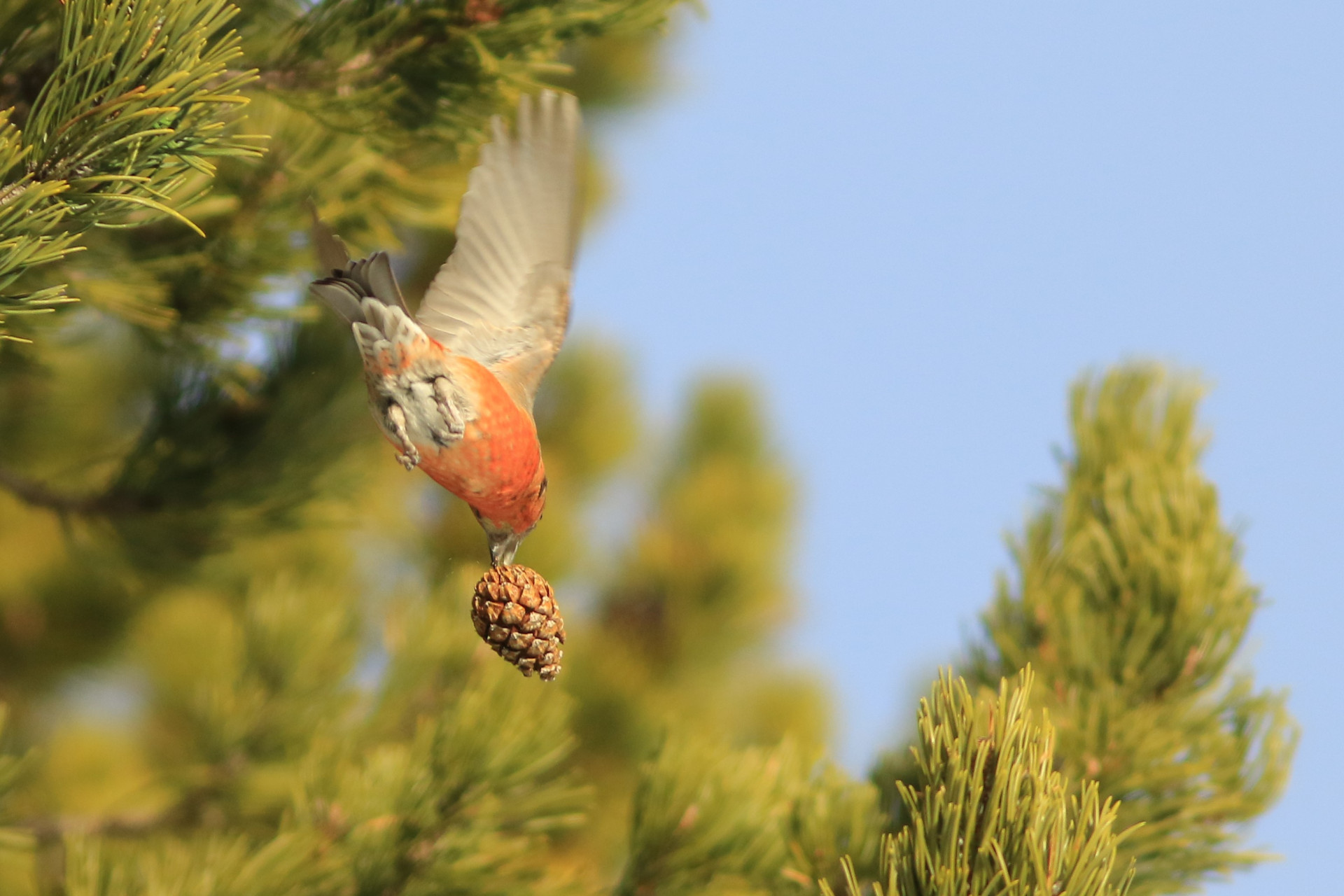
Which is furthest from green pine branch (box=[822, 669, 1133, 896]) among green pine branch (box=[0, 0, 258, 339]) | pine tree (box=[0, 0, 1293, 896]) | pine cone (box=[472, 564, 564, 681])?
green pine branch (box=[0, 0, 258, 339])

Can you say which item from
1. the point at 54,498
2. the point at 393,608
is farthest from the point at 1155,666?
the point at 393,608

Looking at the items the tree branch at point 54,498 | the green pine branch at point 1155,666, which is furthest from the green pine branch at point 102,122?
the green pine branch at point 1155,666

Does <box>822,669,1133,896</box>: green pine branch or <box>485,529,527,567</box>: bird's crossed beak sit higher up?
<box>485,529,527,567</box>: bird's crossed beak

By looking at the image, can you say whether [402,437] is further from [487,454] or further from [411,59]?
[411,59]

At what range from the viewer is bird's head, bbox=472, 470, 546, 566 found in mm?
1003

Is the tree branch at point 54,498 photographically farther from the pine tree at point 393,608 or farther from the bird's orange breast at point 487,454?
the bird's orange breast at point 487,454

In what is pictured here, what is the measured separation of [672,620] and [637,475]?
603mm

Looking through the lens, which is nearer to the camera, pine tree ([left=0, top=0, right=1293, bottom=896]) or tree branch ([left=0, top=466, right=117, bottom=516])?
pine tree ([left=0, top=0, right=1293, bottom=896])

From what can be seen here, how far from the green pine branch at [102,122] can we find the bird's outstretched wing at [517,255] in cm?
21

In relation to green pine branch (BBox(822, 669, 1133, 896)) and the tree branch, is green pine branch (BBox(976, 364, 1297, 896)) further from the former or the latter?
the tree branch

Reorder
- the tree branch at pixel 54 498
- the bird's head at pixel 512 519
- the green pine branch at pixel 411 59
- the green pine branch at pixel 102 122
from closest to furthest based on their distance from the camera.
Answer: the green pine branch at pixel 102 122
the bird's head at pixel 512 519
the green pine branch at pixel 411 59
the tree branch at pixel 54 498

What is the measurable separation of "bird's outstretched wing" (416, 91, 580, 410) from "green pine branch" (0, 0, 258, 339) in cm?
21

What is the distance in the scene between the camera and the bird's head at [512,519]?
1003 millimetres

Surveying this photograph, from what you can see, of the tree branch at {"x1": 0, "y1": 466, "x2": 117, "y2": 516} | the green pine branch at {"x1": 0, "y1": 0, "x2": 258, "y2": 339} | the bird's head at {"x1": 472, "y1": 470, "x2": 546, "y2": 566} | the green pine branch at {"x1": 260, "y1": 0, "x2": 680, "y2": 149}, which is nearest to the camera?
the green pine branch at {"x1": 0, "y1": 0, "x2": 258, "y2": 339}
